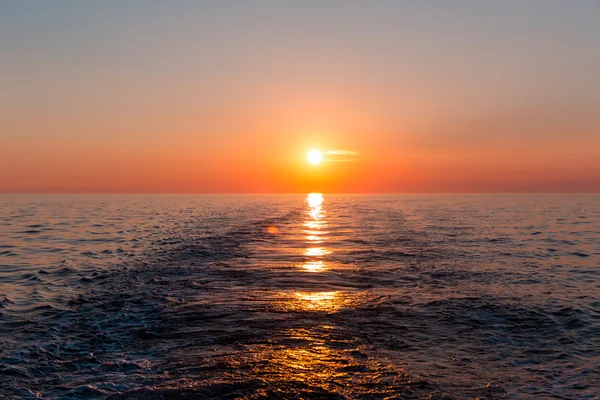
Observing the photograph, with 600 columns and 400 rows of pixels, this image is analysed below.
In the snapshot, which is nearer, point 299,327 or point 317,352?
point 317,352

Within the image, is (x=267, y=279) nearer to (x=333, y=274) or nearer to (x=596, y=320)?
(x=333, y=274)

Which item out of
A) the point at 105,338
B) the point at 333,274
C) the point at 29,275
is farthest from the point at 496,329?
the point at 29,275

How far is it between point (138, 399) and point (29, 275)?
16577 mm

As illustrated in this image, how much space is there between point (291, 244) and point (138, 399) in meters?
26.1

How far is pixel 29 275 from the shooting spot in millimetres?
20719

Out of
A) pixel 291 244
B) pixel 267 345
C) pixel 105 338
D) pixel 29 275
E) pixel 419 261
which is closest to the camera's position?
pixel 267 345

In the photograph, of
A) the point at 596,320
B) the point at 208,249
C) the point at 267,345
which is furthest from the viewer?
the point at 208,249

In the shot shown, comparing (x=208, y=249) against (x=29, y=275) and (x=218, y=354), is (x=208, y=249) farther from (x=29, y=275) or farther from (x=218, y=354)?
(x=218, y=354)

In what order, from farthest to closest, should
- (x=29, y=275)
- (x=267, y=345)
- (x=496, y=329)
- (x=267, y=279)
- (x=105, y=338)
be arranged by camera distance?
(x=29, y=275), (x=267, y=279), (x=496, y=329), (x=105, y=338), (x=267, y=345)

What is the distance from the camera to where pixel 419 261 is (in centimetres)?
2466

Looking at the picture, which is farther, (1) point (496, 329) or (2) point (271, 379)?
(1) point (496, 329)

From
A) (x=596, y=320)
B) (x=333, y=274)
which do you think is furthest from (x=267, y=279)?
(x=596, y=320)

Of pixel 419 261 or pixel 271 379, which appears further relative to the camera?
pixel 419 261

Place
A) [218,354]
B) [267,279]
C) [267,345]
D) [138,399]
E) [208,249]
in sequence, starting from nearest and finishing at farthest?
[138,399] → [218,354] → [267,345] → [267,279] → [208,249]
